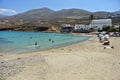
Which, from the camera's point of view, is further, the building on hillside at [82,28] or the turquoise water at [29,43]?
the building on hillside at [82,28]

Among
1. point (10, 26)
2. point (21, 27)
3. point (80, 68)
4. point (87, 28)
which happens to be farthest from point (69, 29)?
point (80, 68)

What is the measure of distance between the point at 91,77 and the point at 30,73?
3.38 metres

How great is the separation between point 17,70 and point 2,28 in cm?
14958

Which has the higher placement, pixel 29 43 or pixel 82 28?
pixel 82 28

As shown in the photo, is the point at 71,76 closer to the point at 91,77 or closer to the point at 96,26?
the point at 91,77

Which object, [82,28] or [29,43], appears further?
[82,28]

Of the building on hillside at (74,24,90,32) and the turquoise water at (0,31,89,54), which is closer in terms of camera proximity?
the turquoise water at (0,31,89,54)

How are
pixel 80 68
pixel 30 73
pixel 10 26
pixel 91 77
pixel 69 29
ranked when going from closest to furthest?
pixel 91 77, pixel 30 73, pixel 80 68, pixel 69 29, pixel 10 26

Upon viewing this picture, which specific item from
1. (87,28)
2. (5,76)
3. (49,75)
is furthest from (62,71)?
(87,28)

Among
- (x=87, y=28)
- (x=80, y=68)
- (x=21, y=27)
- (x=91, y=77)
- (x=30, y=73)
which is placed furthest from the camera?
(x=21, y=27)

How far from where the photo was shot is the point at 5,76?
36.6 feet

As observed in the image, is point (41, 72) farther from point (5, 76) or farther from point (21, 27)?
point (21, 27)

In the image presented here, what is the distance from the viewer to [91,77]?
11.1 m

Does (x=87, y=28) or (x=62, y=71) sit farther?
(x=87, y=28)
